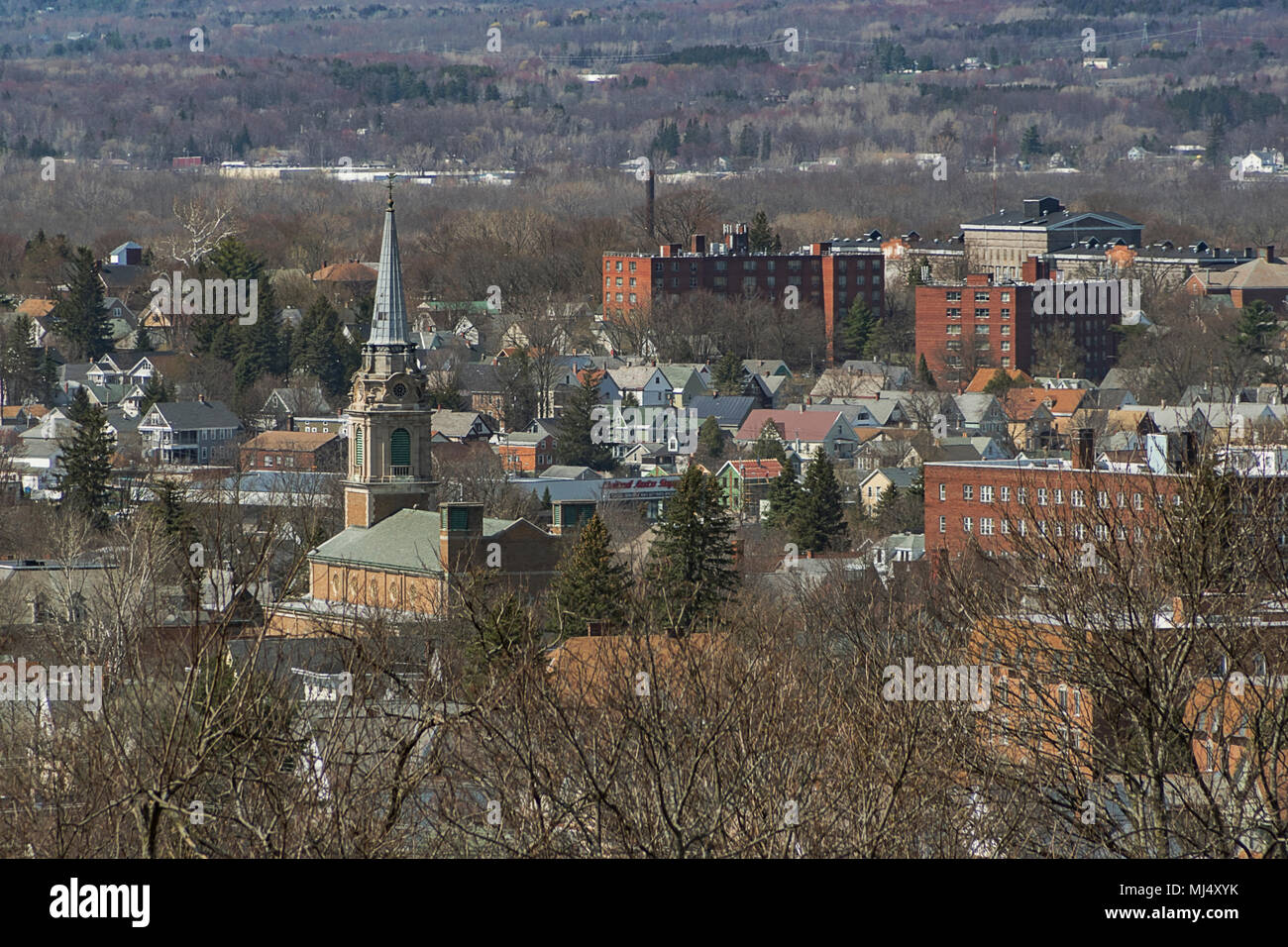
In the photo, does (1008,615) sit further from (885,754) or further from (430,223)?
(430,223)

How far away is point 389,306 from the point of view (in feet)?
196

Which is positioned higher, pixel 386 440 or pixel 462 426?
pixel 386 440

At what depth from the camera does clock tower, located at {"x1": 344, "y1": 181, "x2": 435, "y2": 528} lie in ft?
178

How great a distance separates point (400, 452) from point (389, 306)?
5353mm

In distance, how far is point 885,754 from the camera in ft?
52.9

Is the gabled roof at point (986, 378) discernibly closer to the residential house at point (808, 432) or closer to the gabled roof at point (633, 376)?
the residential house at point (808, 432)

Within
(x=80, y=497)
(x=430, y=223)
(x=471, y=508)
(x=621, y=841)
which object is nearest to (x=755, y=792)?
(x=621, y=841)

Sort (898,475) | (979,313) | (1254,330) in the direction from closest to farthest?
(898,475)
(1254,330)
(979,313)

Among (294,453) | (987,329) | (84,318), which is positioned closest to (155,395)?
(294,453)

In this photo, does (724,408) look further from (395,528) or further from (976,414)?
(395,528)

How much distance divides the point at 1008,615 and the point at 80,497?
1989 inches

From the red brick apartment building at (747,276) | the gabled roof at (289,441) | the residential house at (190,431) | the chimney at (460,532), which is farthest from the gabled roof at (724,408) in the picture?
the chimney at (460,532)

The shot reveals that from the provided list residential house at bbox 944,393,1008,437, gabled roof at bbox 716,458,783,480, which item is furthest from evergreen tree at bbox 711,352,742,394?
gabled roof at bbox 716,458,783,480
